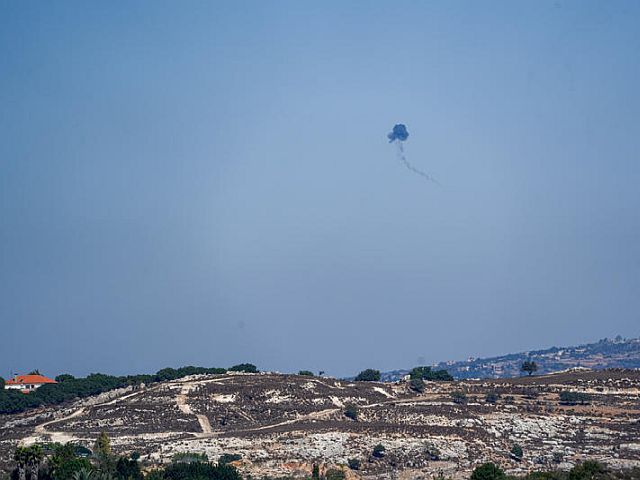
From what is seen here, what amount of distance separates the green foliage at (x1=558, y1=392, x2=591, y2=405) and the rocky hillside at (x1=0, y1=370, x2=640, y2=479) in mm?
444

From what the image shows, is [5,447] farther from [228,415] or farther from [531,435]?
[531,435]

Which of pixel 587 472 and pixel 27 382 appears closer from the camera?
pixel 587 472

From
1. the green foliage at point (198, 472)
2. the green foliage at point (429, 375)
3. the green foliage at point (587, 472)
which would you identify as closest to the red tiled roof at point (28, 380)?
the green foliage at point (429, 375)

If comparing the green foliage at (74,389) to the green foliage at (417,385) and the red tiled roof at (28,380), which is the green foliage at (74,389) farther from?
the green foliage at (417,385)

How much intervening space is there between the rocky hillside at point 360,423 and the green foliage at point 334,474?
10.1 ft

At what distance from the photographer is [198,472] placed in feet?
255

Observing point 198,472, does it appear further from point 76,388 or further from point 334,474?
Answer: point 76,388

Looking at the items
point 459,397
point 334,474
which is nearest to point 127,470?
point 334,474

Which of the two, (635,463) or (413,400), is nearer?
(635,463)

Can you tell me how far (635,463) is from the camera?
90.3 meters

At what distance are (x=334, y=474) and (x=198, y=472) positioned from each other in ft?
44.8

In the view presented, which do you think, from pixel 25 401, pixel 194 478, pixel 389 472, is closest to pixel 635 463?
pixel 389 472

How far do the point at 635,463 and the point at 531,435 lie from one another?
51.6ft

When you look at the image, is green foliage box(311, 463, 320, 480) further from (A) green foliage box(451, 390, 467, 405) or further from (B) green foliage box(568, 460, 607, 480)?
(A) green foliage box(451, 390, 467, 405)
